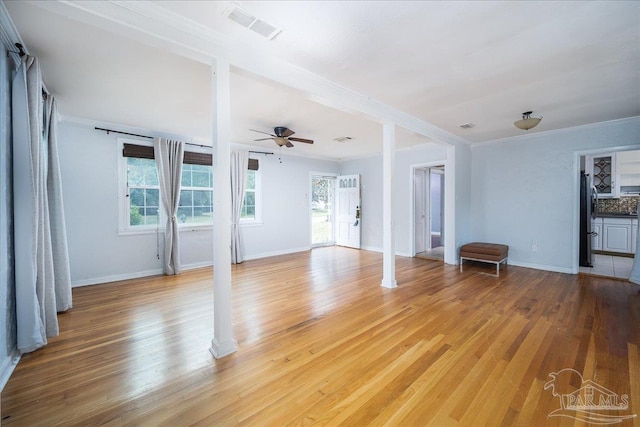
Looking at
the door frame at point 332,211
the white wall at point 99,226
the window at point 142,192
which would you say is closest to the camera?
the white wall at point 99,226

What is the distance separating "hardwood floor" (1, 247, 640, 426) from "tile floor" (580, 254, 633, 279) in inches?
38.5

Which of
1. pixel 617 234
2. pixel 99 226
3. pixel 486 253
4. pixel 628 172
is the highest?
pixel 628 172

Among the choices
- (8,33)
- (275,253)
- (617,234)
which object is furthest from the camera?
(275,253)

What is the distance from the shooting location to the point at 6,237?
6.52ft

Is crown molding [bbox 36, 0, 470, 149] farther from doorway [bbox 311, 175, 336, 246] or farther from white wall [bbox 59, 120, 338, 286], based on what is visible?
doorway [bbox 311, 175, 336, 246]

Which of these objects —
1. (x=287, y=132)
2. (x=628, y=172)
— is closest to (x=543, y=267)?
(x=628, y=172)

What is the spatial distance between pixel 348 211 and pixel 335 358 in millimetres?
5531

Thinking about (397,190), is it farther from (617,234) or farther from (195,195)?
(617,234)

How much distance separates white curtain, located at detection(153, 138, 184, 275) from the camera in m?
4.73

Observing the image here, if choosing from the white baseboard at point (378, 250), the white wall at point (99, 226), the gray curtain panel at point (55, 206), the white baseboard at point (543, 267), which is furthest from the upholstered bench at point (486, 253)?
the gray curtain panel at point (55, 206)

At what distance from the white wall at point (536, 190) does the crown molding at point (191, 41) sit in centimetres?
400

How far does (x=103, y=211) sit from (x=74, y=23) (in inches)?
129

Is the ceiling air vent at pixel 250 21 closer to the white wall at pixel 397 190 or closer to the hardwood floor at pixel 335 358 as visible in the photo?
the hardwood floor at pixel 335 358

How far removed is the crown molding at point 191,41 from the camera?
1693 mm
